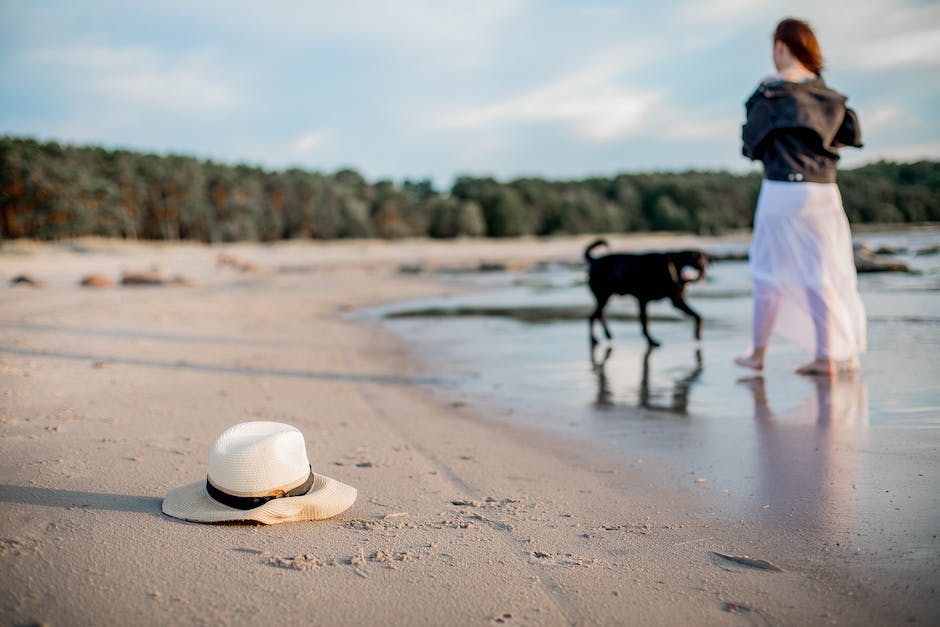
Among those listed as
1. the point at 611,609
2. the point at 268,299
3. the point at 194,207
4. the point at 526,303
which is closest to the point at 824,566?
the point at 611,609

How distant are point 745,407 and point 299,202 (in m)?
59.4

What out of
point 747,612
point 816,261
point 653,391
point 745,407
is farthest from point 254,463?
point 816,261

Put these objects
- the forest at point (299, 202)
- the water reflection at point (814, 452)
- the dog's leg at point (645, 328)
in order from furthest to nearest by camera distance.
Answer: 1. the forest at point (299, 202)
2. the dog's leg at point (645, 328)
3. the water reflection at point (814, 452)

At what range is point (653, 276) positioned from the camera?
717cm

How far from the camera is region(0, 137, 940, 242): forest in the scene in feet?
136

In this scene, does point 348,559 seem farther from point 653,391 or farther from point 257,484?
point 653,391

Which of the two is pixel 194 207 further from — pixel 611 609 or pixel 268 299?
pixel 611 609

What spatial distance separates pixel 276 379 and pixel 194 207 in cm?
5167

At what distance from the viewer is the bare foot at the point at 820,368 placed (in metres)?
4.73

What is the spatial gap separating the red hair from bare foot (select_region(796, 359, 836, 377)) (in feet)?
6.77

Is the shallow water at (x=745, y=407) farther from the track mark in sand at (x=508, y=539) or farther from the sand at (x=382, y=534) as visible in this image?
the track mark in sand at (x=508, y=539)

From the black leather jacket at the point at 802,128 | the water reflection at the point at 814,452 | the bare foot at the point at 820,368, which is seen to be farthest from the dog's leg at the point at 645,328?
the black leather jacket at the point at 802,128

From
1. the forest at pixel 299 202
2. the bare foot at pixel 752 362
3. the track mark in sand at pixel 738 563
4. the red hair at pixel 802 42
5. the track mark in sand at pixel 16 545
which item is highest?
the forest at pixel 299 202

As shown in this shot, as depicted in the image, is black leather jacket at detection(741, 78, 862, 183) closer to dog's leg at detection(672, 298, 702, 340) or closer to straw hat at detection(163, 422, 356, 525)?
dog's leg at detection(672, 298, 702, 340)
